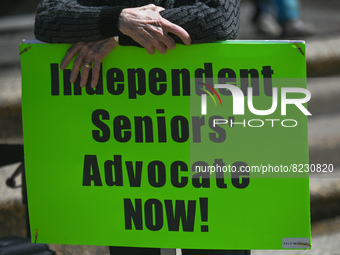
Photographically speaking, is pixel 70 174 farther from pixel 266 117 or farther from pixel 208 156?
pixel 266 117

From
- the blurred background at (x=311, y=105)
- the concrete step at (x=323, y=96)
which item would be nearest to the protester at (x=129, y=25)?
the blurred background at (x=311, y=105)

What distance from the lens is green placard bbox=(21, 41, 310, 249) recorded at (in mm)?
1769

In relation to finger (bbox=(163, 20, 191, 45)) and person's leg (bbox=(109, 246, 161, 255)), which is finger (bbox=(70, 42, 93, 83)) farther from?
person's leg (bbox=(109, 246, 161, 255))

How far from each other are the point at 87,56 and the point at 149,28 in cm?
25

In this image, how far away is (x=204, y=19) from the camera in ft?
5.58

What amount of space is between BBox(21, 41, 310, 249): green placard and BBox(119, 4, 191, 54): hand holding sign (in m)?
0.06

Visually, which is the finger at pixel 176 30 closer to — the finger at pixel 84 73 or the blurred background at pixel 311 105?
the finger at pixel 84 73

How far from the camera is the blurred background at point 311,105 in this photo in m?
2.96

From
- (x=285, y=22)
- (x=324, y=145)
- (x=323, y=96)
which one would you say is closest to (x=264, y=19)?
(x=285, y=22)

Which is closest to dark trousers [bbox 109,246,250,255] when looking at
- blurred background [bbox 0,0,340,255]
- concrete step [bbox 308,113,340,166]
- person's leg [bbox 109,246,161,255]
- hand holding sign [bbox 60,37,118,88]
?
person's leg [bbox 109,246,161,255]

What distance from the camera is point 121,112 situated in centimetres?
182

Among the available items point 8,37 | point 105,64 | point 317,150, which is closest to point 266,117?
point 105,64

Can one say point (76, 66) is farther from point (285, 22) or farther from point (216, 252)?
point (285, 22)

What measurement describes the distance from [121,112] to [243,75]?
424mm
